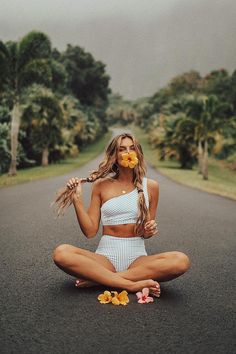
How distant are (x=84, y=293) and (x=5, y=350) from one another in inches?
61.8

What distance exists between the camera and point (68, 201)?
498 centimetres

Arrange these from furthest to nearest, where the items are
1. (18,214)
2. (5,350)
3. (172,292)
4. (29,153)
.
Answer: (29,153), (18,214), (172,292), (5,350)

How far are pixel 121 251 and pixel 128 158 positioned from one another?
94 cm

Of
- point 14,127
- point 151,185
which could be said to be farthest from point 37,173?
point 151,185

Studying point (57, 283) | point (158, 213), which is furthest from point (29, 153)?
point (57, 283)

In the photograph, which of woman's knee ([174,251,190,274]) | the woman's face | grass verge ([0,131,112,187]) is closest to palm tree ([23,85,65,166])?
grass verge ([0,131,112,187])

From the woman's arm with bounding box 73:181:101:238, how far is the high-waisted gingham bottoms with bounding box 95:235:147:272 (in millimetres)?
180

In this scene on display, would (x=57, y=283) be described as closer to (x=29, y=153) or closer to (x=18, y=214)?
(x=18, y=214)

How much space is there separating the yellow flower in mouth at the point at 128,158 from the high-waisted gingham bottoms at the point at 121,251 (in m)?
0.74

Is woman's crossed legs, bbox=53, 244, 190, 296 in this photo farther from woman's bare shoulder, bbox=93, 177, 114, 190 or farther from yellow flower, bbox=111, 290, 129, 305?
woman's bare shoulder, bbox=93, 177, 114, 190

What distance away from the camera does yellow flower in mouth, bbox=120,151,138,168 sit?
4.94 metres

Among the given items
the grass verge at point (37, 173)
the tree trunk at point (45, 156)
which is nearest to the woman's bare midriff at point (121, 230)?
the grass verge at point (37, 173)

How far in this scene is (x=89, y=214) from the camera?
17.1ft

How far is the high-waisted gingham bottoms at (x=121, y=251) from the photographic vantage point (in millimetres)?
5008
